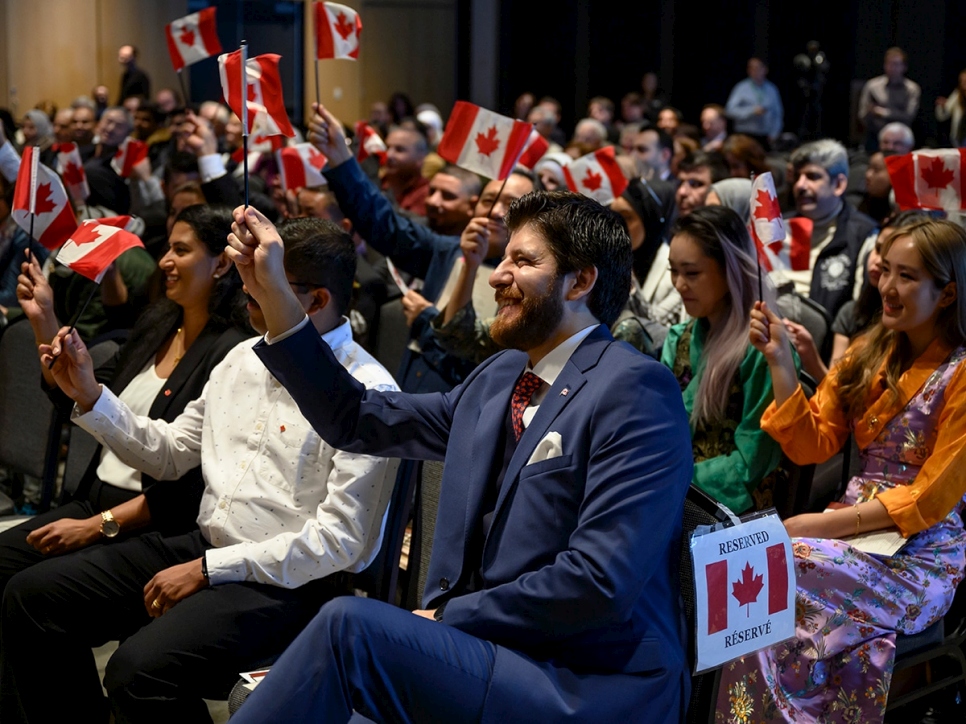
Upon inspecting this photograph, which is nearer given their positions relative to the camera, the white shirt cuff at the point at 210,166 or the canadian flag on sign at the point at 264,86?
the canadian flag on sign at the point at 264,86

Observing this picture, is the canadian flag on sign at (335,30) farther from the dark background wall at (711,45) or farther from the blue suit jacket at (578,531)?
the dark background wall at (711,45)

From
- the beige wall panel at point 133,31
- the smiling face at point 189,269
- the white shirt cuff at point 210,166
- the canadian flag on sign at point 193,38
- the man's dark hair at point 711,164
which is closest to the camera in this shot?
the smiling face at point 189,269

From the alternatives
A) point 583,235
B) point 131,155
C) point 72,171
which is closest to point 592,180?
point 72,171

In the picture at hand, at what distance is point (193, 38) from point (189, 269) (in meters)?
2.33

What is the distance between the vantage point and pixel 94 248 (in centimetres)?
275

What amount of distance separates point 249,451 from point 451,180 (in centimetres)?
223

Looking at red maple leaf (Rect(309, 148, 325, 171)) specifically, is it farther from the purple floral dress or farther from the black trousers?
the purple floral dress

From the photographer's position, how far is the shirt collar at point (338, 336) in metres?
2.44

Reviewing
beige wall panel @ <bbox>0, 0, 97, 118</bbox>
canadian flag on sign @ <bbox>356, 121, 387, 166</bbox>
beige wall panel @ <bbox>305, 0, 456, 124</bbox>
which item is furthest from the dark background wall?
canadian flag on sign @ <bbox>356, 121, 387, 166</bbox>

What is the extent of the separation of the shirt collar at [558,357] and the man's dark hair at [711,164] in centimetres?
368

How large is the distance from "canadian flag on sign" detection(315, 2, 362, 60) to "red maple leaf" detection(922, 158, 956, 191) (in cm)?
205

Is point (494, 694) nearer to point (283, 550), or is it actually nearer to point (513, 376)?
point (513, 376)

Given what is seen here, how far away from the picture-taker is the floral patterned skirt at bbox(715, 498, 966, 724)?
2.29 metres

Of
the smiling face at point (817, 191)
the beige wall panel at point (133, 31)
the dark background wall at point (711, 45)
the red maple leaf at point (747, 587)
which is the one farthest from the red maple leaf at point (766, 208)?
the beige wall panel at point (133, 31)
